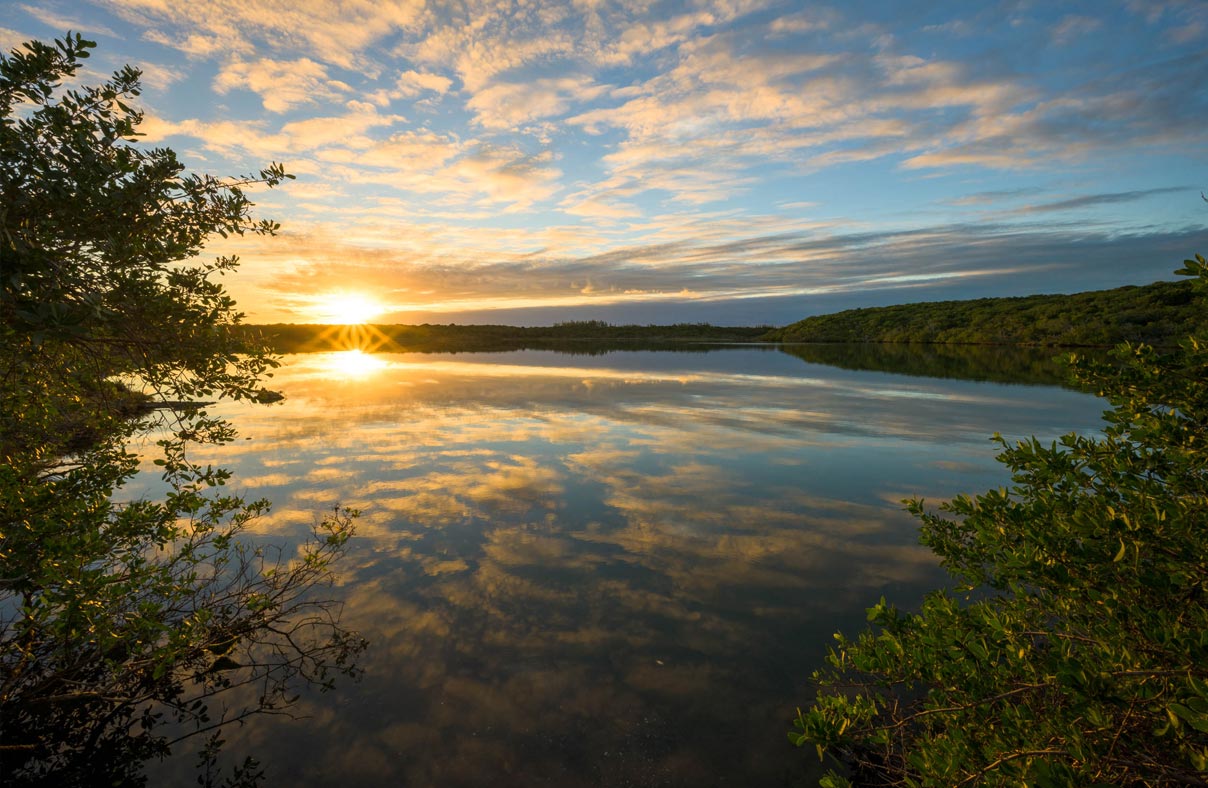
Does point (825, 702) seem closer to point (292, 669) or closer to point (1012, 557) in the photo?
point (1012, 557)

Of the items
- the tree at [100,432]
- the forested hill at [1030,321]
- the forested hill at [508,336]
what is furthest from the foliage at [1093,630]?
the forested hill at [508,336]

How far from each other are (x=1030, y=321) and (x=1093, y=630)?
124 metres

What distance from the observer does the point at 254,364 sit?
332 inches

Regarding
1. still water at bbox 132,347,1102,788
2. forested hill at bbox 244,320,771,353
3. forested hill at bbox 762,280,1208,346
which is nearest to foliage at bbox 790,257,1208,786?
still water at bbox 132,347,1102,788

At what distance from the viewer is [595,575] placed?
11.1 meters

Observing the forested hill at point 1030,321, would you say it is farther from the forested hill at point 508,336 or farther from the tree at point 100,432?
the tree at point 100,432

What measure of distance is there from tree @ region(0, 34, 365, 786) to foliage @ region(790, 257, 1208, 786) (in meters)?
7.56

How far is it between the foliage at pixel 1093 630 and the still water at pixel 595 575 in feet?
9.74

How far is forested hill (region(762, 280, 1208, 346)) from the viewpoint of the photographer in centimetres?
7594

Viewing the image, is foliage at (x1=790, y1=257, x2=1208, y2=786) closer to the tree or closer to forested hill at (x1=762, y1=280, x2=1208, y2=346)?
the tree

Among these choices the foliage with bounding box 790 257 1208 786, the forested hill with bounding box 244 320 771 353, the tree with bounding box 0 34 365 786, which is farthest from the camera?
the forested hill with bounding box 244 320 771 353

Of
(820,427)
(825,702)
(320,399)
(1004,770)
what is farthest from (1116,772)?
(320,399)

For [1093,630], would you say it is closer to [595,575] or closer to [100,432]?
[595,575]

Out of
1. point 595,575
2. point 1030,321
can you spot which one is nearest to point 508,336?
point 1030,321
